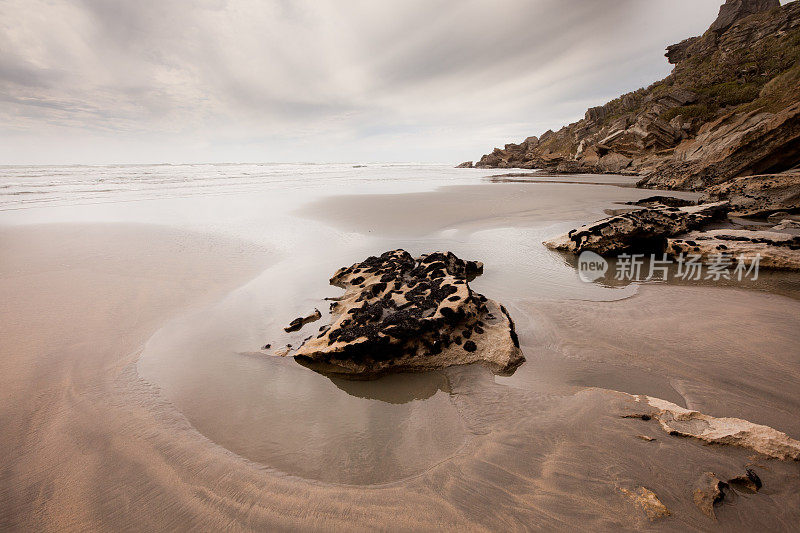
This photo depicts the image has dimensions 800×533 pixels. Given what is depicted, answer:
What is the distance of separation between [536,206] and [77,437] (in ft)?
47.3

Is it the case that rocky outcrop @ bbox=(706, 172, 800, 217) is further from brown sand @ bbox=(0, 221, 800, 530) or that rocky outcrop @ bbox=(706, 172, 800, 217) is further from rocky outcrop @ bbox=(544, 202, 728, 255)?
brown sand @ bbox=(0, 221, 800, 530)

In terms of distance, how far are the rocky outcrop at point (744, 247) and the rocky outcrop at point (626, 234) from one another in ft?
1.14

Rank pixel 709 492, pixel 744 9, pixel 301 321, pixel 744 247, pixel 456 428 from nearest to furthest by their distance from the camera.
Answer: pixel 709 492, pixel 456 428, pixel 301 321, pixel 744 247, pixel 744 9

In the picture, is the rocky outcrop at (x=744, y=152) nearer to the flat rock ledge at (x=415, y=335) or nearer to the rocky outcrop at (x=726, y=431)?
the rocky outcrop at (x=726, y=431)

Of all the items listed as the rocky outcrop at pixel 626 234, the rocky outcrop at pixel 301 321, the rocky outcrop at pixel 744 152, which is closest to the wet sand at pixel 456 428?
the rocky outcrop at pixel 301 321

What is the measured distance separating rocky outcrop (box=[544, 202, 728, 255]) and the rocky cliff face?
10302mm

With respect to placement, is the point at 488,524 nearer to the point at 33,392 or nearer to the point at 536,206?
the point at 33,392

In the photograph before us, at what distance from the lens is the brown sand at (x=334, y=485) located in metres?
1.75

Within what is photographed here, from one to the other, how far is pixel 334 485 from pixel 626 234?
7.33 metres

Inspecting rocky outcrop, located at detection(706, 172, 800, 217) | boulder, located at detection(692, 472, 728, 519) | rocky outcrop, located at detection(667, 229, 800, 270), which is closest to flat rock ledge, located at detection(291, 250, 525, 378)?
boulder, located at detection(692, 472, 728, 519)

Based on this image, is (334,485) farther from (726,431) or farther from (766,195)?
(766,195)

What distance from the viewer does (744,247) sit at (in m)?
5.80

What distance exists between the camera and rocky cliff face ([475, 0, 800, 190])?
13.5 metres

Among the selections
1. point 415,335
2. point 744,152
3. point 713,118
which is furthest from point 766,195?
point 713,118
